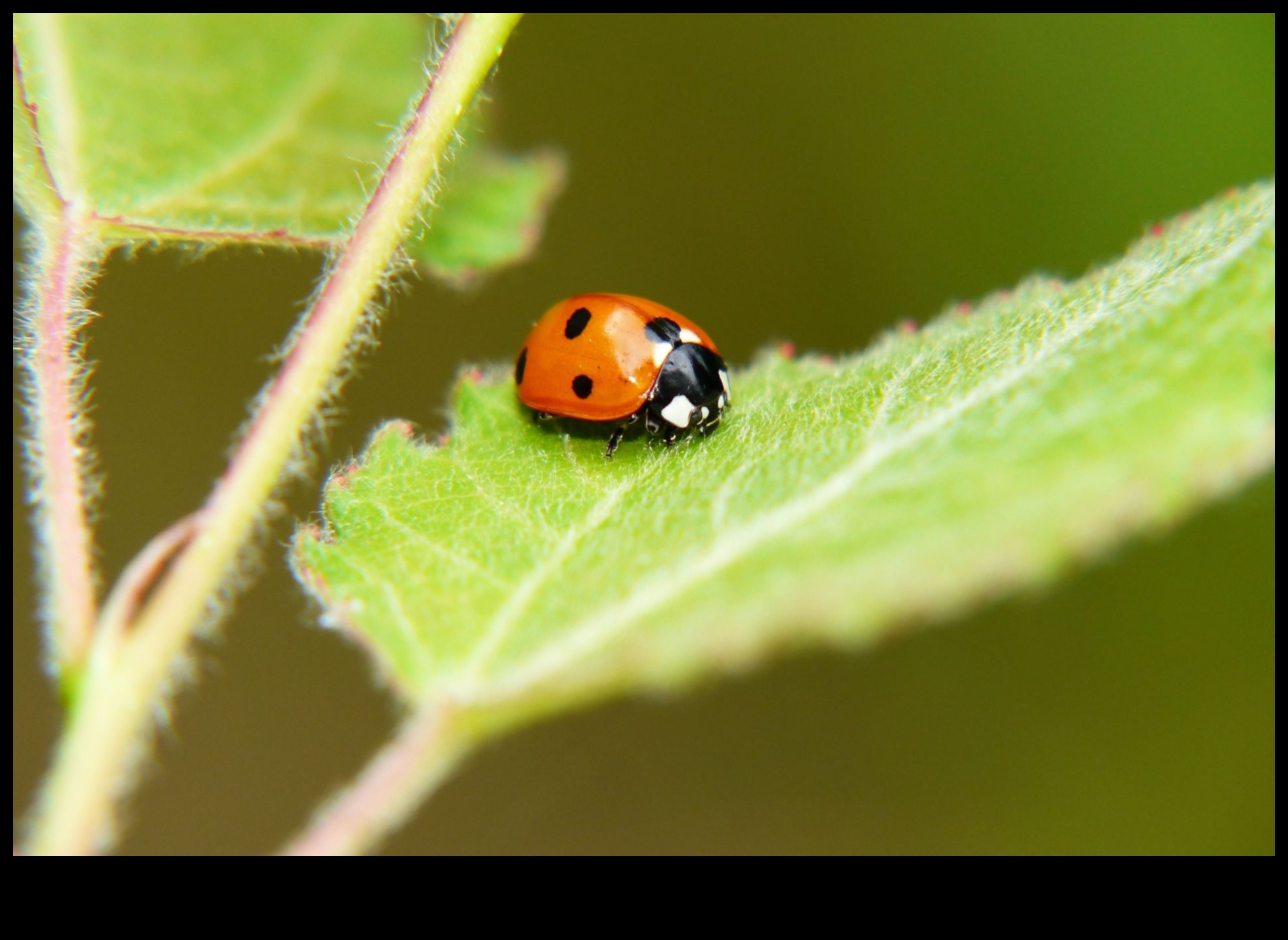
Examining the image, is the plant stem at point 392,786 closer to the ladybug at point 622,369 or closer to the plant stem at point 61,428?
Answer: the plant stem at point 61,428

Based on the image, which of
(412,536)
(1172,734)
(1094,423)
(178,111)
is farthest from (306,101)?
(1172,734)

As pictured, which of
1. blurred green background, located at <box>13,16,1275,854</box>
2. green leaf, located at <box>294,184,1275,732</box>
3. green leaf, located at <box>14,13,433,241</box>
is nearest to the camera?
green leaf, located at <box>294,184,1275,732</box>

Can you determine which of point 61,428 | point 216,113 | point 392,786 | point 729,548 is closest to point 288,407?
point 61,428

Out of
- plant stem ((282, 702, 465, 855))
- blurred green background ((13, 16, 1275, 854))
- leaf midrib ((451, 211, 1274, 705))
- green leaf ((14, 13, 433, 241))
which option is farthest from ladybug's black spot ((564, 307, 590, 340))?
blurred green background ((13, 16, 1275, 854))

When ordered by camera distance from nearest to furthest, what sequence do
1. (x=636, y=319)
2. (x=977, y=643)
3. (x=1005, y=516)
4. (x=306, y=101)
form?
(x=1005, y=516) < (x=636, y=319) < (x=306, y=101) < (x=977, y=643)

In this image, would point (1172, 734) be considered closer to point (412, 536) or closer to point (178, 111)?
point (412, 536)

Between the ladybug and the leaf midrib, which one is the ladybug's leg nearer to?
the ladybug
